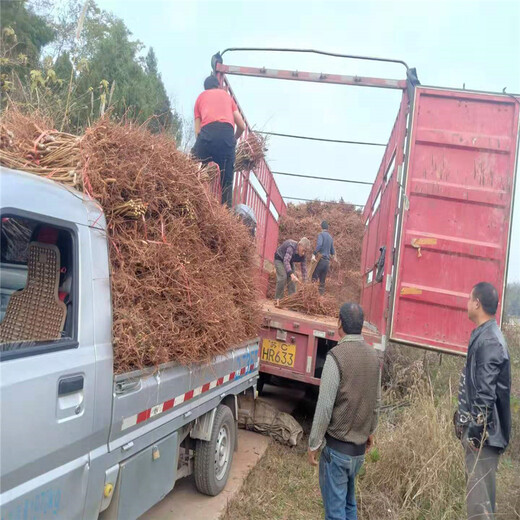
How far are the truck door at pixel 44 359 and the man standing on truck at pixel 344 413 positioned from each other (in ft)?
4.83

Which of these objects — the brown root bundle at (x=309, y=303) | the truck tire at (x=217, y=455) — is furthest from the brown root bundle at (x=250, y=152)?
the truck tire at (x=217, y=455)

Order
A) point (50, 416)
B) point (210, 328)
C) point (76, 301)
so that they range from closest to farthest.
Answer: point (50, 416) < point (76, 301) < point (210, 328)

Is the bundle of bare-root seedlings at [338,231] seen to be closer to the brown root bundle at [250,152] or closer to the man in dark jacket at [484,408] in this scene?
the brown root bundle at [250,152]

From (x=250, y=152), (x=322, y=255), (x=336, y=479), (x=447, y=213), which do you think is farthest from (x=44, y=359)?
(x=322, y=255)

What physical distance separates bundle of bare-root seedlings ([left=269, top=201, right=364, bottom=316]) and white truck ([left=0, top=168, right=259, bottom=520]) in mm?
Result: 8635

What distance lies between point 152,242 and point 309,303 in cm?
381

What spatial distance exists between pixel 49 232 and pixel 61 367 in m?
0.70

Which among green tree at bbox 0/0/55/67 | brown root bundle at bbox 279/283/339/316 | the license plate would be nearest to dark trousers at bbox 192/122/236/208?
the license plate

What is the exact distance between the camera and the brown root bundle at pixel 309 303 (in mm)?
6285

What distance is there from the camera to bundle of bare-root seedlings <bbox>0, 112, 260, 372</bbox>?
2.54 meters

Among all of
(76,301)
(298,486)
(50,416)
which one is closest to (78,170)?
(76,301)

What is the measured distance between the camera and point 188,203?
3289 mm

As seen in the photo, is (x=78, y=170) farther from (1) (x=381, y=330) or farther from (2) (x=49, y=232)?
(1) (x=381, y=330)

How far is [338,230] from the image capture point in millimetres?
14438
